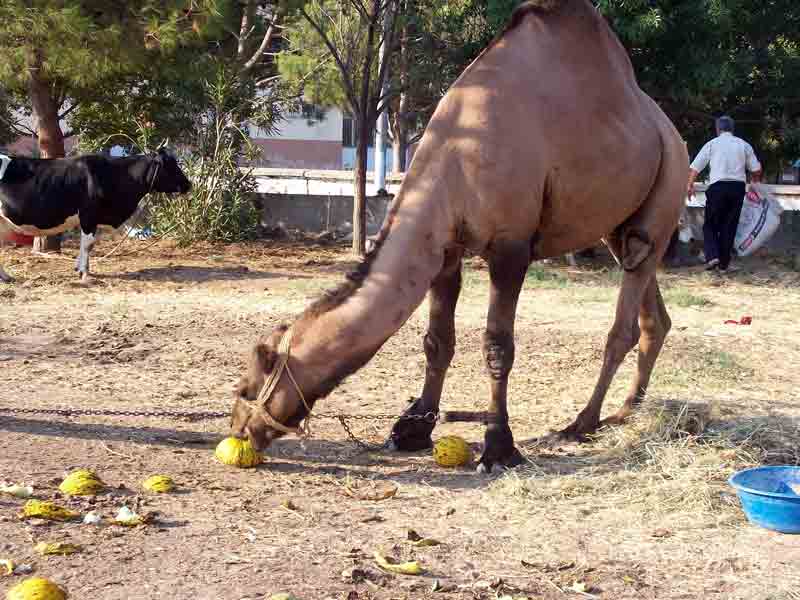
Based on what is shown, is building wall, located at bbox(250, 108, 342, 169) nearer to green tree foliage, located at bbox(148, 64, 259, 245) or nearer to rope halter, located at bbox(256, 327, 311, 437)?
green tree foliage, located at bbox(148, 64, 259, 245)

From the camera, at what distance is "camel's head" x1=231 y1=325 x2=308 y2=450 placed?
5125mm

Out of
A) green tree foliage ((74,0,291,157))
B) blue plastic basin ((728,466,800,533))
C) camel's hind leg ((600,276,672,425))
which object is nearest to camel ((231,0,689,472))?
camel's hind leg ((600,276,672,425))

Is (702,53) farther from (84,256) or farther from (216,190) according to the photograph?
(84,256)

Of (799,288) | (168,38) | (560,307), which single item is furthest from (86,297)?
(799,288)

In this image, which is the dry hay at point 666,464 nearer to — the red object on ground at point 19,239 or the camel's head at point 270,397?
the camel's head at point 270,397

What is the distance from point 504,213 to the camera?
541cm

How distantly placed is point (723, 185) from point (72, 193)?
8370 millimetres

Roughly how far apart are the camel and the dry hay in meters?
0.30

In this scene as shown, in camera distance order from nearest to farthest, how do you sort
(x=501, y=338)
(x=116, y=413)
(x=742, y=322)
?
(x=501, y=338), (x=116, y=413), (x=742, y=322)

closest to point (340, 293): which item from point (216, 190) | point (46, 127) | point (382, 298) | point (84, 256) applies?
point (382, 298)

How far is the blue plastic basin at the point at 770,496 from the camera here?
4559 mm

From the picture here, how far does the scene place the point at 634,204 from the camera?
6152 mm

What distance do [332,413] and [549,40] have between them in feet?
8.68

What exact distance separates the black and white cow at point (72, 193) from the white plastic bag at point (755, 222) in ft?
26.7
